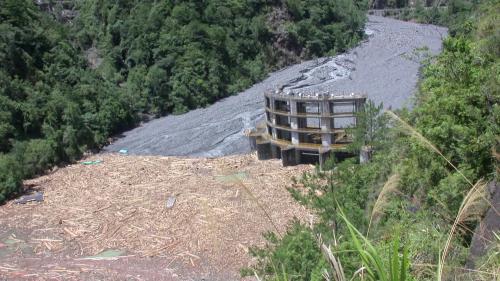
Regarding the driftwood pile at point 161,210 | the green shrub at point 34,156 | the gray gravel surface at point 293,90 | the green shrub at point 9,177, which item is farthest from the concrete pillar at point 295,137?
the green shrub at point 9,177

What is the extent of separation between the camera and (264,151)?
2531 centimetres

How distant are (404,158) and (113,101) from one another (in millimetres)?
23808

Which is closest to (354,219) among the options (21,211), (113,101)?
(21,211)

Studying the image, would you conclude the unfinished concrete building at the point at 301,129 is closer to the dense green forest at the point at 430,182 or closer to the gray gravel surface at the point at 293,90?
the gray gravel surface at the point at 293,90

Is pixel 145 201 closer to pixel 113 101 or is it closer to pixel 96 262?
pixel 96 262

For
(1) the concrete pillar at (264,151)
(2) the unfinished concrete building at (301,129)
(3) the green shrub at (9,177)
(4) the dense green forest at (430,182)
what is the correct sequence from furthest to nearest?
(1) the concrete pillar at (264,151) < (2) the unfinished concrete building at (301,129) < (3) the green shrub at (9,177) < (4) the dense green forest at (430,182)

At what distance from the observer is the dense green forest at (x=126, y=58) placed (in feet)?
88.8

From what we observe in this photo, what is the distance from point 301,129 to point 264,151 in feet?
6.88

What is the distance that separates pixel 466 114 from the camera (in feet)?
28.6

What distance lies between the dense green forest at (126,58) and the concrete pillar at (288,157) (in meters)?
9.59

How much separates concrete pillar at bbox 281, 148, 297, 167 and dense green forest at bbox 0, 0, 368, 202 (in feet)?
31.5

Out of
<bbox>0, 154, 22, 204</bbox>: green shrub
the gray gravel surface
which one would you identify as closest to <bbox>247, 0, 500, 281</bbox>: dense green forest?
the gray gravel surface

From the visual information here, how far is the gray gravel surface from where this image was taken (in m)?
28.2

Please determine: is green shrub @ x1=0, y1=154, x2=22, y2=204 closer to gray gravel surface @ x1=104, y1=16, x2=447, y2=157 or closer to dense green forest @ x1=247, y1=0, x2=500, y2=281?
gray gravel surface @ x1=104, y1=16, x2=447, y2=157
